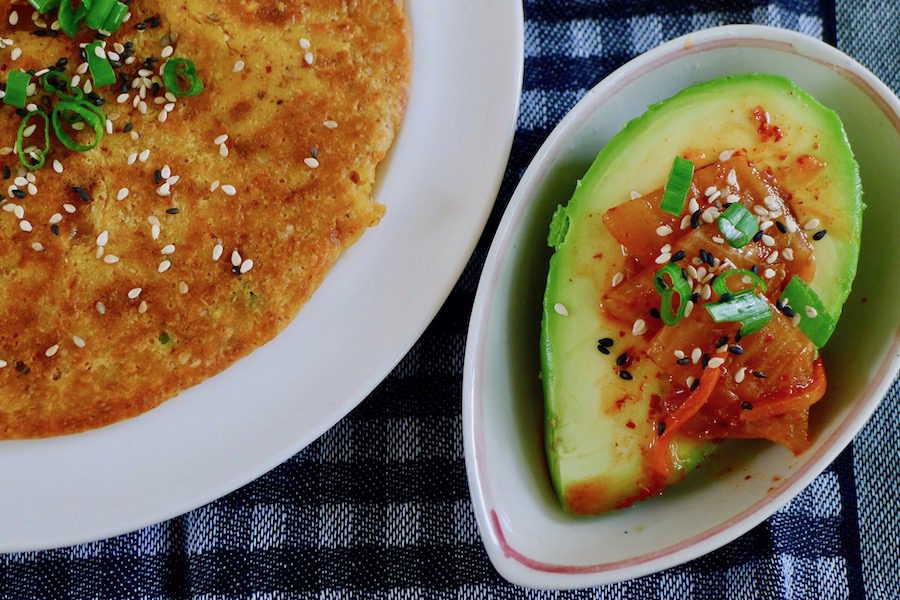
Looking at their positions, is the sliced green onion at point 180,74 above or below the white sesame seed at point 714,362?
below

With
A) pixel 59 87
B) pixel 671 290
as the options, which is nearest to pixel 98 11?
pixel 59 87

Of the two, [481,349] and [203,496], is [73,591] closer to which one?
[203,496]

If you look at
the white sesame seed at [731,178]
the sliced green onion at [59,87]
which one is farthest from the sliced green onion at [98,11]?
the white sesame seed at [731,178]

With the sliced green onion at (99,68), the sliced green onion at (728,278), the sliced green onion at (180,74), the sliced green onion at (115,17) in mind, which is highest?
the sliced green onion at (728,278)

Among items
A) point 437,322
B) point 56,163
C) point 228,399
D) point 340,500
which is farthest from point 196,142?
point 340,500

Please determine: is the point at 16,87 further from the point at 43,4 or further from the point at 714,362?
the point at 714,362

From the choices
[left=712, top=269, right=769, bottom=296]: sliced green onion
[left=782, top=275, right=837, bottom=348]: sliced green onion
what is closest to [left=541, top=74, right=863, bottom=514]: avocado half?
[left=782, top=275, right=837, bottom=348]: sliced green onion

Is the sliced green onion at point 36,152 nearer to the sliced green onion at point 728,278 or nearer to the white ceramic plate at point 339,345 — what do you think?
the white ceramic plate at point 339,345
